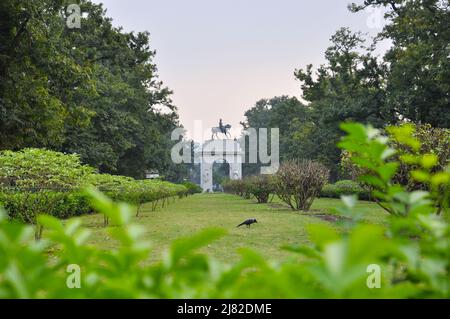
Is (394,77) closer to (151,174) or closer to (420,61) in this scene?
(420,61)

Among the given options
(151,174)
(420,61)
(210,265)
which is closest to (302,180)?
(420,61)

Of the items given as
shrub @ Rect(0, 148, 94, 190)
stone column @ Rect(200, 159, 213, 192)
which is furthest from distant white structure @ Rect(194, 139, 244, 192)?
shrub @ Rect(0, 148, 94, 190)

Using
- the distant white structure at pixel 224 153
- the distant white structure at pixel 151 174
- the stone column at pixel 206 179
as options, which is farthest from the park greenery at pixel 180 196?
the stone column at pixel 206 179

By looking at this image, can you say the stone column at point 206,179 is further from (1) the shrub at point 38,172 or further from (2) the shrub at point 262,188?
(1) the shrub at point 38,172

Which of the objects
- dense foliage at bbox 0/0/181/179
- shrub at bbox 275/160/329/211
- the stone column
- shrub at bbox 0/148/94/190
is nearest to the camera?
shrub at bbox 0/148/94/190

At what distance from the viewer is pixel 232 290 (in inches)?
33.4

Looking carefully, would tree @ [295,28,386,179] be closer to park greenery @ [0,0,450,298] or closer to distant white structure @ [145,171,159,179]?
park greenery @ [0,0,450,298]

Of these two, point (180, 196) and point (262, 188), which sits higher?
point (262, 188)

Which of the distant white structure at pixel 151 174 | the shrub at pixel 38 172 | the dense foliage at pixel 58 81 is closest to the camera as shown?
the shrub at pixel 38 172

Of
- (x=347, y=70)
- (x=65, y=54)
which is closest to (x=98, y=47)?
(x=65, y=54)

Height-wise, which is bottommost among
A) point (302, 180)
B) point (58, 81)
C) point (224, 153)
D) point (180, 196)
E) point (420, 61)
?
point (180, 196)

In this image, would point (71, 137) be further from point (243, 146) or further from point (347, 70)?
point (243, 146)

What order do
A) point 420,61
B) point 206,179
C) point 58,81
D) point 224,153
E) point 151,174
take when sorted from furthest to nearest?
1. point 206,179
2. point 224,153
3. point 151,174
4. point 420,61
5. point 58,81

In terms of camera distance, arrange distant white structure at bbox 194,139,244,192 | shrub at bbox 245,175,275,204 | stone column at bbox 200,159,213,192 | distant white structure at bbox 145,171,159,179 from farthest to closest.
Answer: stone column at bbox 200,159,213,192, distant white structure at bbox 194,139,244,192, distant white structure at bbox 145,171,159,179, shrub at bbox 245,175,275,204
